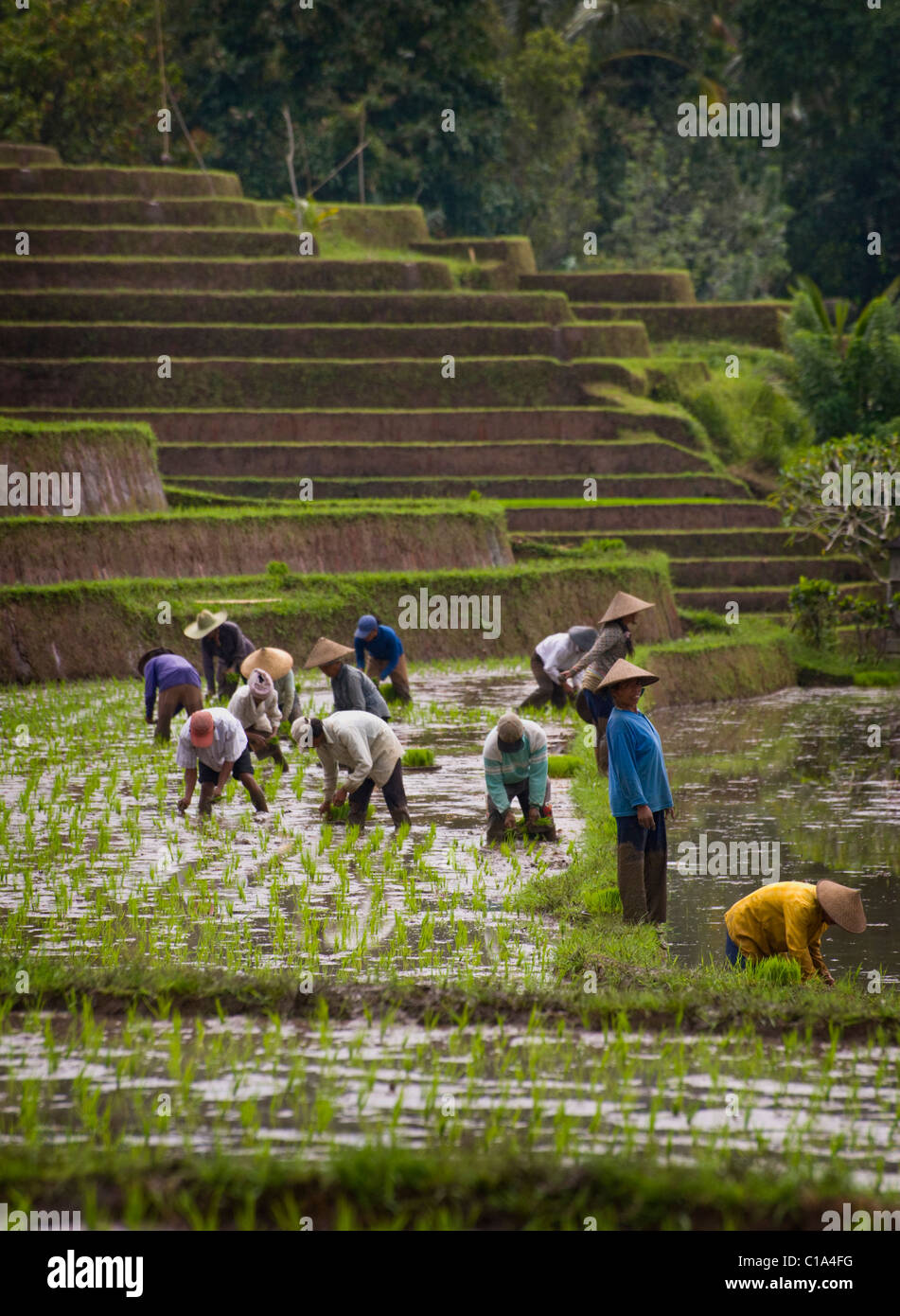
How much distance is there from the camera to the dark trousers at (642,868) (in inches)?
352

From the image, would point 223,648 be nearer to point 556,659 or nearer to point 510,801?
point 556,659

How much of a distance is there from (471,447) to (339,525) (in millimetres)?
6862

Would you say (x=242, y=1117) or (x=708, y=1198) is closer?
(x=708, y=1198)

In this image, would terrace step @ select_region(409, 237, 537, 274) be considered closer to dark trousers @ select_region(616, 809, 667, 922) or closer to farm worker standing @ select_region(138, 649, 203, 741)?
farm worker standing @ select_region(138, 649, 203, 741)

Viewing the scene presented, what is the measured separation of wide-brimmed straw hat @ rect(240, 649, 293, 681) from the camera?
1301cm

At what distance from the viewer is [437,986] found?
736 cm

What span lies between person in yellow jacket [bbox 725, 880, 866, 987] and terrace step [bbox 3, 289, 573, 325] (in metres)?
29.0

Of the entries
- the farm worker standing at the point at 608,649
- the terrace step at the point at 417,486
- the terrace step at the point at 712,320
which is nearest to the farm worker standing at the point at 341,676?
the farm worker standing at the point at 608,649

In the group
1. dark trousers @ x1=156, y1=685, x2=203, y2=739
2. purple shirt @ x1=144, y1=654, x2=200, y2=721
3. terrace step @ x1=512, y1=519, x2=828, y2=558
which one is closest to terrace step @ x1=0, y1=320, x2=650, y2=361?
terrace step @ x1=512, y1=519, x2=828, y2=558

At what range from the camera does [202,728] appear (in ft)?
36.8
